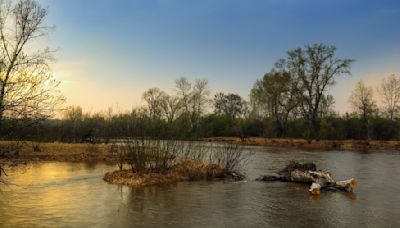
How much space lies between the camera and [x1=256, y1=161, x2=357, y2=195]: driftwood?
18.0 m

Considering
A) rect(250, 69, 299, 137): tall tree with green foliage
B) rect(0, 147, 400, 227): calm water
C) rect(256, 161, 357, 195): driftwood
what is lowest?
rect(0, 147, 400, 227): calm water

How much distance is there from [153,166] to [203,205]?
722cm

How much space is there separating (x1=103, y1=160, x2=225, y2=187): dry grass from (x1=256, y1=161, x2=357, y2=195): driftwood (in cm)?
261

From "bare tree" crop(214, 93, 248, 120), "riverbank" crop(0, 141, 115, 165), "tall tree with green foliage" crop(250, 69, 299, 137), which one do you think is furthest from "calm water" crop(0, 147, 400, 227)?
"bare tree" crop(214, 93, 248, 120)

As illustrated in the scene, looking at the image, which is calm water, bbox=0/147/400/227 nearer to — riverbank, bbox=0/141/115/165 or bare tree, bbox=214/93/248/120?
riverbank, bbox=0/141/115/165

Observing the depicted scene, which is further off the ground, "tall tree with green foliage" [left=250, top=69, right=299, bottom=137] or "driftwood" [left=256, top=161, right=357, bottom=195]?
"tall tree with green foliage" [left=250, top=69, right=299, bottom=137]

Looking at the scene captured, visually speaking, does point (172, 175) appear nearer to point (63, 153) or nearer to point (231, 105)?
point (63, 153)

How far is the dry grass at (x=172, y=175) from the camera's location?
19.3 meters

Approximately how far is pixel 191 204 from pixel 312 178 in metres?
7.70

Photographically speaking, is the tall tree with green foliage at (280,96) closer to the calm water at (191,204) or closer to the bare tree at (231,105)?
the bare tree at (231,105)

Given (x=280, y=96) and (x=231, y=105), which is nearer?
(x=280, y=96)

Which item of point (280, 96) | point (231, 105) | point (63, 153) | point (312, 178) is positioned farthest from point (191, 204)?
point (231, 105)

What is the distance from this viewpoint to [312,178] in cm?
1966

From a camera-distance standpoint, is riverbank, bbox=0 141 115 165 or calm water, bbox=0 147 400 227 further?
riverbank, bbox=0 141 115 165
